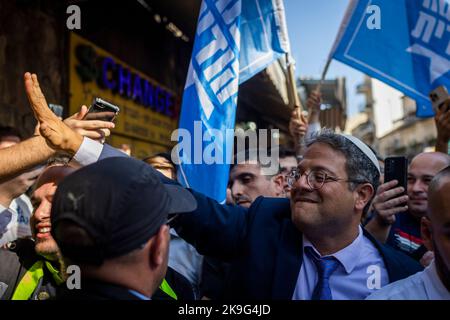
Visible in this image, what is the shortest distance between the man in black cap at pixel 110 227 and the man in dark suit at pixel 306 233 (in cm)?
63

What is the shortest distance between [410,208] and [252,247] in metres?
1.53

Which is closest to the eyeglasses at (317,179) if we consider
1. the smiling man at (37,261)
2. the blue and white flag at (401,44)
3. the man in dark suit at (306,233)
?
the man in dark suit at (306,233)

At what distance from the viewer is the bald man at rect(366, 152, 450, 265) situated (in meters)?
2.42

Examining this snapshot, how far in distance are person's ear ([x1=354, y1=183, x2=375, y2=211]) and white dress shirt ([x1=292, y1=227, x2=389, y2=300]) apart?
0.18m

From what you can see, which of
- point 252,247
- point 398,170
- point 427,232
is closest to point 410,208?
point 398,170

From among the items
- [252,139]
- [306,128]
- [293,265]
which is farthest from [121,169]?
[252,139]

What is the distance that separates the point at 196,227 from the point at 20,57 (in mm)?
3784

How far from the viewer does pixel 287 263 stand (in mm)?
1974

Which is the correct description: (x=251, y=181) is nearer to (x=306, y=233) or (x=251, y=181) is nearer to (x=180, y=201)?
(x=306, y=233)

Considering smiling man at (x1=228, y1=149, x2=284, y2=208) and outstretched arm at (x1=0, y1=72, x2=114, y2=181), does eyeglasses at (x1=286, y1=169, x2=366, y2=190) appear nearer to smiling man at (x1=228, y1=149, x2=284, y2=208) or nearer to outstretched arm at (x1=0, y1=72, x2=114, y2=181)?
outstretched arm at (x1=0, y1=72, x2=114, y2=181)

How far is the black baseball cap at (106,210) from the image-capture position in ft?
3.92

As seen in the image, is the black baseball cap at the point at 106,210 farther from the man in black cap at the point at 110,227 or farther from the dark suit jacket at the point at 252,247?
the dark suit jacket at the point at 252,247

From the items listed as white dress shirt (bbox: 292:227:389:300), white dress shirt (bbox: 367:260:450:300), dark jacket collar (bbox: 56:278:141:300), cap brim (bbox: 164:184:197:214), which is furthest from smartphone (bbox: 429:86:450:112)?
dark jacket collar (bbox: 56:278:141:300)
